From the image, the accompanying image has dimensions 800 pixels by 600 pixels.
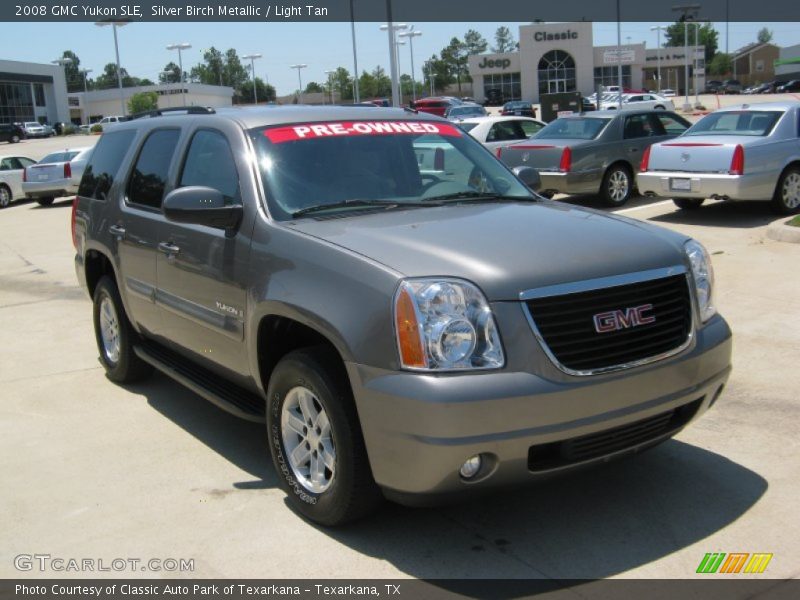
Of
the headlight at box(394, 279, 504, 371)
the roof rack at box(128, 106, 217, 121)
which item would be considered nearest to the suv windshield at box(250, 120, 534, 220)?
the roof rack at box(128, 106, 217, 121)

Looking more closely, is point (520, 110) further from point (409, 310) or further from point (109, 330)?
point (409, 310)

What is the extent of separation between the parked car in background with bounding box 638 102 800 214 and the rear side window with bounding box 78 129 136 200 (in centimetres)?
843

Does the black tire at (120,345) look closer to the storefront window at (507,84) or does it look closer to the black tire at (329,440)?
the black tire at (329,440)

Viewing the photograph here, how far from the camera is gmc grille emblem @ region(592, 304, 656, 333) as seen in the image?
3602mm

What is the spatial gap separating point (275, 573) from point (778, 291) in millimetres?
6326

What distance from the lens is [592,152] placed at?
14359 mm

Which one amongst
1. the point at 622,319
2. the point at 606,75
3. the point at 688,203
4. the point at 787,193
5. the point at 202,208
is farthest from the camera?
the point at 606,75

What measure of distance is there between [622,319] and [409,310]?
0.92 m

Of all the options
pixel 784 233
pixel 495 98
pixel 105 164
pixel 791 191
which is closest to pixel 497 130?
pixel 791 191

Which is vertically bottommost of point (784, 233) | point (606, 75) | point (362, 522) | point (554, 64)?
point (362, 522)

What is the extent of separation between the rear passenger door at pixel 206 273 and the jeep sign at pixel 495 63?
88359 millimetres

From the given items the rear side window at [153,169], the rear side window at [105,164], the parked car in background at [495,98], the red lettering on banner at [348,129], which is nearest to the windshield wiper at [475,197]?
the red lettering on banner at [348,129]

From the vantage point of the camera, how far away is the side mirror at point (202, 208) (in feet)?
14.5

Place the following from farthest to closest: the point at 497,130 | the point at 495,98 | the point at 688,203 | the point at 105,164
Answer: the point at 495,98 < the point at 497,130 < the point at 688,203 < the point at 105,164
